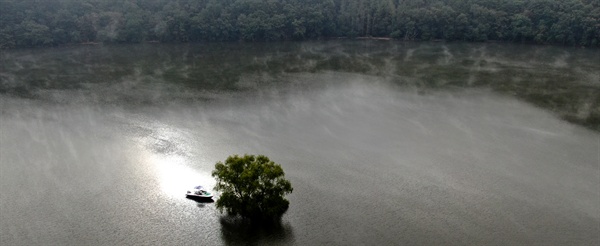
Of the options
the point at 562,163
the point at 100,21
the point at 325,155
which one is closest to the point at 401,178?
the point at 325,155

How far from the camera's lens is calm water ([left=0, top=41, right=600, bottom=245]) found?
27688mm

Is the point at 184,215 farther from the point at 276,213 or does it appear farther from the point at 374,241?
the point at 374,241

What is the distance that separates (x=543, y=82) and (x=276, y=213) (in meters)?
37.0

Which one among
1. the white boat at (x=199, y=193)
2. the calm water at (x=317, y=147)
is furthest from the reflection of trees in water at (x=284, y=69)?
the white boat at (x=199, y=193)

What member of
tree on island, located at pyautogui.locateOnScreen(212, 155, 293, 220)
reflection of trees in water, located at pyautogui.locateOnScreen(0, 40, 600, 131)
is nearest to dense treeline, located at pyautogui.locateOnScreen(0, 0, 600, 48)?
reflection of trees in water, located at pyautogui.locateOnScreen(0, 40, 600, 131)

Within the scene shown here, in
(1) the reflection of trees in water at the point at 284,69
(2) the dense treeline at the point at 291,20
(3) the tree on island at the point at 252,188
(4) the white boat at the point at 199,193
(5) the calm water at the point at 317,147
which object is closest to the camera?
(3) the tree on island at the point at 252,188

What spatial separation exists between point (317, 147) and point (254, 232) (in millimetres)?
11480

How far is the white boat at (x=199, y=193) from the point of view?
29914mm

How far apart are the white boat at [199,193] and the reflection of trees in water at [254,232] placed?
2.21m

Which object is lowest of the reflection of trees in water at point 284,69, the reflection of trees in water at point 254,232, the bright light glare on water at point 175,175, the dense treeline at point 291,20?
the reflection of trees in water at point 254,232

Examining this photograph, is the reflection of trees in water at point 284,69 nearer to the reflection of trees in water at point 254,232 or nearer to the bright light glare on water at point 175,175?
the bright light glare on water at point 175,175

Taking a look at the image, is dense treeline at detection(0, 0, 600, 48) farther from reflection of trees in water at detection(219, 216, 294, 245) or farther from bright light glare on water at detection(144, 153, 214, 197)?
reflection of trees in water at detection(219, 216, 294, 245)

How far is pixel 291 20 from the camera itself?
77.3 m

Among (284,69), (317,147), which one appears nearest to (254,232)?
(317,147)
